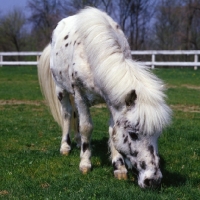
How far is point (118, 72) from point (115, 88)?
0.17m

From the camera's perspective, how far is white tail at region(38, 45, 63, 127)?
711cm

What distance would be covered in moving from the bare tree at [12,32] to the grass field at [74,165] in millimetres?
31667

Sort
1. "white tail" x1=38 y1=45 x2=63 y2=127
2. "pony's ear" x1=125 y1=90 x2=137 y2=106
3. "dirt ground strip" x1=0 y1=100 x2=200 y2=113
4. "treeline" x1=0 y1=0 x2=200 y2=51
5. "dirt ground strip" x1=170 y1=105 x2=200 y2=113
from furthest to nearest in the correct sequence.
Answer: "treeline" x1=0 y1=0 x2=200 y2=51 < "dirt ground strip" x1=0 y1=100 x2=200 y2=113 < "dirt ground strip" x1=170 y1=105 x2=200 y2=113 < "white tail" x1=38 y1=45 x2=63 y2=127 < "pony's ear" x1=125 y1=90 x2=137 y2=106

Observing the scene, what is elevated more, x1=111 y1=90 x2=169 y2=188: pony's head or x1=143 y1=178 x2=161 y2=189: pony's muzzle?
x1=111 y1=90 x2=169 y2=188: pony's head

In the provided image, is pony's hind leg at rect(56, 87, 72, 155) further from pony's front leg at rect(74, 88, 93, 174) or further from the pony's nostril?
the pony's nostril

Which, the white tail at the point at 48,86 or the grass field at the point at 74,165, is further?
the white tail at the point at 48,86


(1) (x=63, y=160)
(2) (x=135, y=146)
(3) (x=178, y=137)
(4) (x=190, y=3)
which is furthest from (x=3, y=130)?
(4) (x=190, y=3)

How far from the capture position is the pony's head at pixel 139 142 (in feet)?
13.7

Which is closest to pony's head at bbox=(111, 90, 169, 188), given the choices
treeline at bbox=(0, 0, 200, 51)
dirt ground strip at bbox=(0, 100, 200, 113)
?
dirt ground strip at bbox=(0, 100, 200, 113)

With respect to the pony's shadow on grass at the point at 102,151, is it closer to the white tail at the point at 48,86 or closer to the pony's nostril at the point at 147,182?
the white tail at the point at 48,86

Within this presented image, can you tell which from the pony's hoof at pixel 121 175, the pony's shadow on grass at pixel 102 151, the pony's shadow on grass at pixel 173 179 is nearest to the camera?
the pony's shadow on grass at pixel 173 179

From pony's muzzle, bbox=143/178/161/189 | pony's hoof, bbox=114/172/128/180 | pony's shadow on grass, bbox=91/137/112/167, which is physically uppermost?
pony's muzzle, bbox=143/178/161/189

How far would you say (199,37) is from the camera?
35.8m

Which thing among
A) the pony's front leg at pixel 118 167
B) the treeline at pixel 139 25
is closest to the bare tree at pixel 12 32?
the treeline at pixel 139 25
